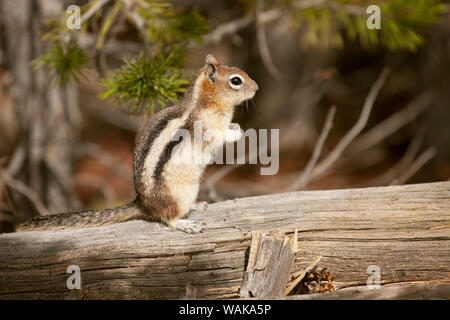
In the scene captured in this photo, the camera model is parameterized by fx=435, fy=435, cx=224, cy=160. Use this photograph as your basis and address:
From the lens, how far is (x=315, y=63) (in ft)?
19.0

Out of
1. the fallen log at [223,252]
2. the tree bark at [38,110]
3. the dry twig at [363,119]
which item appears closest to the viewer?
the fallen log at [223,252]

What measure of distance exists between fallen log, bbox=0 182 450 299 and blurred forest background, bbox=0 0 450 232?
486 mm

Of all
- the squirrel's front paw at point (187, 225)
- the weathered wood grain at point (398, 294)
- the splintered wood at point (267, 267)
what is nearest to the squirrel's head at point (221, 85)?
the squirrel's front paw at point (187, 225)

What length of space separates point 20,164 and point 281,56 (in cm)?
357

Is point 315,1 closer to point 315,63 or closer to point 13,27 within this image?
point 13,27

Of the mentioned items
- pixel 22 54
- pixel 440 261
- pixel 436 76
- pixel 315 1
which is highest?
pixel 436 76

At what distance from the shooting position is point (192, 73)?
2.79 meters

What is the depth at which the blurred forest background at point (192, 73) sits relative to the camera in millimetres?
2535

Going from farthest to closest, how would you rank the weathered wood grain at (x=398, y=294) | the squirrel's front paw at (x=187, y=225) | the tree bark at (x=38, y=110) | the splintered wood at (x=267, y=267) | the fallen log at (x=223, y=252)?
the tree bark at (x=38, y=110) → the squirrel's front paw at (x=187, y=225) → the fallen log at (x=223, y=252) → the splintered wood at (x=267, y=267) → the weathered wood grain at (x=398, y=294)

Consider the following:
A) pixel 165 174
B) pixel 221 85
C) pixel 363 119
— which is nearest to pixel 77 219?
pixel 165 174

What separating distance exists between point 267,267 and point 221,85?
3.72 feet

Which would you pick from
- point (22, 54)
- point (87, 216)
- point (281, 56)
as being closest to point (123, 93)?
point (87, 216)

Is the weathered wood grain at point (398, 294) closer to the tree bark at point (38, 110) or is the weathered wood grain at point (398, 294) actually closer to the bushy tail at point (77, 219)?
the bushy tail at point (77, 219)

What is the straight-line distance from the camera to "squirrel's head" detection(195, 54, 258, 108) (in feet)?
8.27
